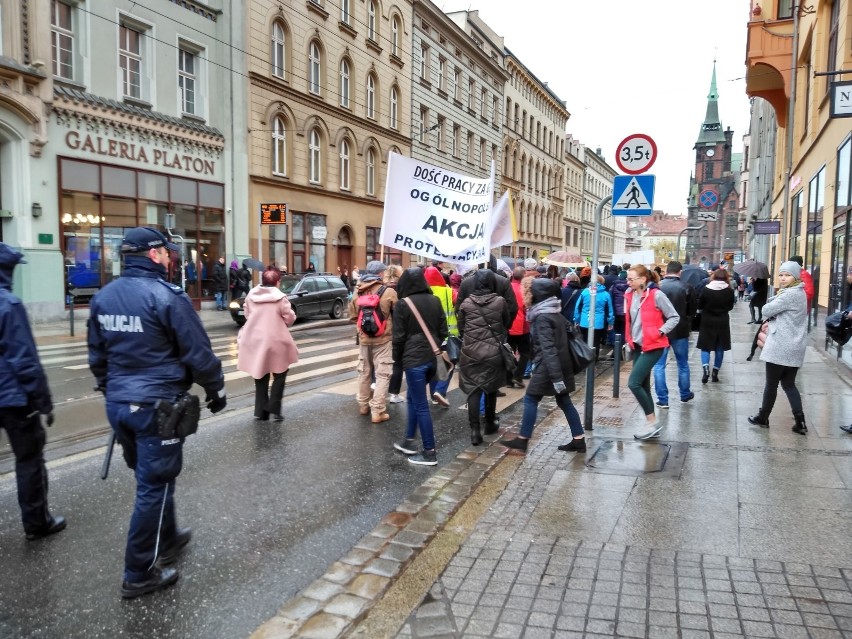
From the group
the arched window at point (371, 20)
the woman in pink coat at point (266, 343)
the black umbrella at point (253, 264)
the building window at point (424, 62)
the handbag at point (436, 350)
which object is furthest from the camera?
the building window at point (424, 62)

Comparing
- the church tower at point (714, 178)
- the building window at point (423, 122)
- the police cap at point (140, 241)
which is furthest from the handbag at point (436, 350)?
the church tower at point (714, 178)

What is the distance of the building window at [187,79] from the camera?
73.7 feet

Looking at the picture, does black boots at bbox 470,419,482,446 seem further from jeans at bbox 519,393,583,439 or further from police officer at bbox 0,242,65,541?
police officer at bbox 0,242,65,541

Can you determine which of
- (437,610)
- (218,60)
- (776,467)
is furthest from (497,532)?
(218,60)

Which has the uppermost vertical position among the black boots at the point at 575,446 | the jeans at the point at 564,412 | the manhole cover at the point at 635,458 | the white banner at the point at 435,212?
the white banner at the point at 435,212

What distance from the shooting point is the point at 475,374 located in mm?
6301

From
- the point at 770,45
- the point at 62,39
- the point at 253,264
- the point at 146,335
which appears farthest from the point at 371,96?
the point at 146,335

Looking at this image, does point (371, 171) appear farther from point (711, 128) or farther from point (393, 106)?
point (711, 128)

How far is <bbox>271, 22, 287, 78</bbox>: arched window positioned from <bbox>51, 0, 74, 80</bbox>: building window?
8386 millimetres

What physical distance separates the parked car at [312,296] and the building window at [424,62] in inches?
834

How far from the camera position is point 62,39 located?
60.7ft

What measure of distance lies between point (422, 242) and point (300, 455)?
2.51 m

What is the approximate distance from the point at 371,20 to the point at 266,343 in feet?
97.4

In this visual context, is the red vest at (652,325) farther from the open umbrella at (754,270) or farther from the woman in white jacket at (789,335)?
the open umbrella at (754,270)
